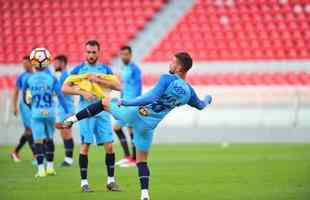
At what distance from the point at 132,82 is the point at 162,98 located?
25.4ft

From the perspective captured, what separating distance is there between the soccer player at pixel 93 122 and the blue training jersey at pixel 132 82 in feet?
18.9

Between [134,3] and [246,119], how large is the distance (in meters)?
9.65

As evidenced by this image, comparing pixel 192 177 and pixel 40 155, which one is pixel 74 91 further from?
pixel 192 177

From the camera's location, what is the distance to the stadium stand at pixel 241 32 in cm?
3047

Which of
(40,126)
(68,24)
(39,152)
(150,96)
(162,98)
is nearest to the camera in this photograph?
(150,96)

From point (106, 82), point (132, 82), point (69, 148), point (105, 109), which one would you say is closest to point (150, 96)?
point (105, 109)

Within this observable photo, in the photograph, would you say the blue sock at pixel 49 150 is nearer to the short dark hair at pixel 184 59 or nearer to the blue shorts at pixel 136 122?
the blue shorts at pixel 136 122

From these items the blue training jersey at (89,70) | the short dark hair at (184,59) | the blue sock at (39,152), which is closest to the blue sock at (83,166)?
the blue training jersey at (89,70)

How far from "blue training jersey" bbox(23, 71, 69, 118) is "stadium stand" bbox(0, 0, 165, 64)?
16.0m

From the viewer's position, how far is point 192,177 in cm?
1450

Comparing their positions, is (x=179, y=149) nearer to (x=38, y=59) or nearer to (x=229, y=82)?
(x=229, y=82)

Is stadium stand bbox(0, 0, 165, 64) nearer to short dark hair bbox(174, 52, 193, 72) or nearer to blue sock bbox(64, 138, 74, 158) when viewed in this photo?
blue sock bbox(64, 138, 74, 158)

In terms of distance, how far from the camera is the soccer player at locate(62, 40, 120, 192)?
12.3m

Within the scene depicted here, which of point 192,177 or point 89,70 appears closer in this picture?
point 89,70
